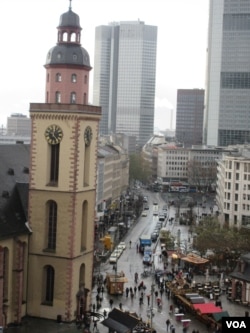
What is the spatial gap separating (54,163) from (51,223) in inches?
201

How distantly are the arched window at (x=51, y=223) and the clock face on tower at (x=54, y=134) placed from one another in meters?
5.10

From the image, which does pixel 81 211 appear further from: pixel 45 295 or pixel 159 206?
pixel 159 206

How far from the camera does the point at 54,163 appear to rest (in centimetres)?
5850

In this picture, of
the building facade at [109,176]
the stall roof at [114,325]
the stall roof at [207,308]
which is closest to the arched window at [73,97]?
the stall roof at [114,325]

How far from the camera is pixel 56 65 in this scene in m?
58.0

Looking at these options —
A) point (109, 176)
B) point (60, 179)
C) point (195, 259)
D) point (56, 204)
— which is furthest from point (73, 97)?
point (109, 176)

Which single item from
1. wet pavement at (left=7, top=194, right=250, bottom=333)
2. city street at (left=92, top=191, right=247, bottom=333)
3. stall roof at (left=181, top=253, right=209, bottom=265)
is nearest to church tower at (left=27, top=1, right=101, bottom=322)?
wet pavement at (left=7, top=194, right=250, bottom=333)

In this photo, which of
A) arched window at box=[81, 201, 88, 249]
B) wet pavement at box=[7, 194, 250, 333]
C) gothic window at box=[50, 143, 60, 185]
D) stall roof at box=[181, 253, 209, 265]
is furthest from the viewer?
stall roof at box=[181, 253, 209, 265]

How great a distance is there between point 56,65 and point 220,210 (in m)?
90.8

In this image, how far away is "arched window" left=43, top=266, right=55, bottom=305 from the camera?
193ft

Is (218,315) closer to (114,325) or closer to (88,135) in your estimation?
(114,325)


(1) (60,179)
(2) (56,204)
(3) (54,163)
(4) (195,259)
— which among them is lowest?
(4) (195,259)

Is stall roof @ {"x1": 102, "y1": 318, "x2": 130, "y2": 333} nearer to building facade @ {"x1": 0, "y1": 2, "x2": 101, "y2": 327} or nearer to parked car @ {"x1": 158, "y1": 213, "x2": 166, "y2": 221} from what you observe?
building facade @ {"x1": 0, "y1": 2, "x2": 101, "y2": 327}

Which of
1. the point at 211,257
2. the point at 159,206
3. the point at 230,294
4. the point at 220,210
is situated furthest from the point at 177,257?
the point at 159,206
